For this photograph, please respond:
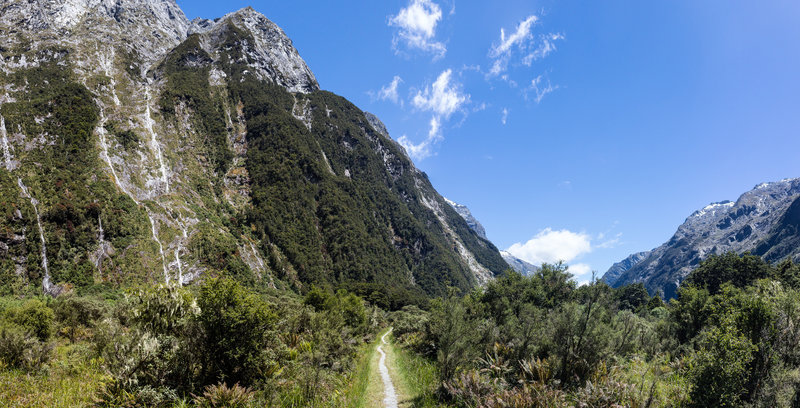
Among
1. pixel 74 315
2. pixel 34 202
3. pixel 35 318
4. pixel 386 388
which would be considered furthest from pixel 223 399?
pixel 34 202

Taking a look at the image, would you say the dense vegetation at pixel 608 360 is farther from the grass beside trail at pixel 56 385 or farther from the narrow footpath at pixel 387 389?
the grass beside trail at pixel 56 385

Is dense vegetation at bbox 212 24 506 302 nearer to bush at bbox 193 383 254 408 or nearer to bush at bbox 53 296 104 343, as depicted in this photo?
bush at bbox 53 296 104 343

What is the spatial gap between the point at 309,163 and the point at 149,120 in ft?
183

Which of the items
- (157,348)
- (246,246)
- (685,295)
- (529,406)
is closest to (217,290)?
(157,348)

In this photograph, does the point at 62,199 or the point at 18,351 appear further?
the point at 62,199

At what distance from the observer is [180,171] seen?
97.8 m

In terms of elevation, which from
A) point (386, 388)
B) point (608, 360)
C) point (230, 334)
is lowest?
point (608, 360)

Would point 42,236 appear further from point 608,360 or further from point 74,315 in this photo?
point 608,360

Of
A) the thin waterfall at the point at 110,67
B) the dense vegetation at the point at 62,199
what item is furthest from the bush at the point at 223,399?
the thin waterfall at the point at 110,67

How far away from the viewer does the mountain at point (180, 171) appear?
6206 cm

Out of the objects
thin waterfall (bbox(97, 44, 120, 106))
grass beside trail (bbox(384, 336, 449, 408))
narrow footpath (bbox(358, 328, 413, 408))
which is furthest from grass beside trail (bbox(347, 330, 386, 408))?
thin waterfall (bbox(97, 44, 120, 106))

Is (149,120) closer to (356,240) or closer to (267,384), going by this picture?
(356,240)

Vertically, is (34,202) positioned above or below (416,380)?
above

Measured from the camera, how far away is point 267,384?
9.55m
